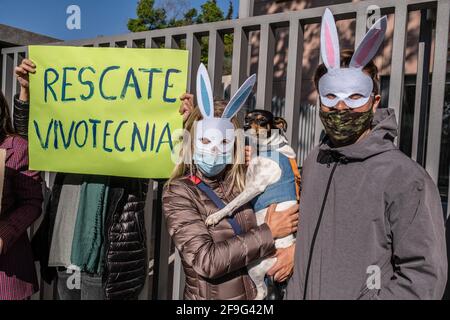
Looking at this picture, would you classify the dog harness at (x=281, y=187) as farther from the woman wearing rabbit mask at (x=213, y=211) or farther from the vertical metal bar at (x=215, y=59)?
the vertical metal bar at (x=215, y=59)

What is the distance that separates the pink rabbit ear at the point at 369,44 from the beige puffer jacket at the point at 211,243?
79cm

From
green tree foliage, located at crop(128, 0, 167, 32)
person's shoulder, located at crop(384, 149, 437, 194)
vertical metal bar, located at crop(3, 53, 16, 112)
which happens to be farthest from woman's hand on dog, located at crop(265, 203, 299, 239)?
A: green tree foliage, located at crop(128, 0, 167, 32)

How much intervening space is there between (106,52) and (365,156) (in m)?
1.66

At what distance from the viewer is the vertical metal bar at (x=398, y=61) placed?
2.04m

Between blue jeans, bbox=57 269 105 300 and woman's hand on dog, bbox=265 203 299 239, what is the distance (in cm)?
119

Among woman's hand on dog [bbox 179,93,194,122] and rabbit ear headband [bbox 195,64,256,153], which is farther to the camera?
woman's hand on dog [bbox 179,93,194,122]

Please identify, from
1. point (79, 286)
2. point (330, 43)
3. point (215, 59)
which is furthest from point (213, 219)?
point (215, 59)

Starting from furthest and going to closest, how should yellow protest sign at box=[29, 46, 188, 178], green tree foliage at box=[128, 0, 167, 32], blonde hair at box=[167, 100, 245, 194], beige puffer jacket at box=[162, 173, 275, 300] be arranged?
green tree foliage at box=[128, 0, 167, 32]
yellow protest sign at box=[29, 46, 188, 178]
blonde hair at box=[167, 100, 245, 194]
beige puffer jacket at box=[162, 173, 275, 300]

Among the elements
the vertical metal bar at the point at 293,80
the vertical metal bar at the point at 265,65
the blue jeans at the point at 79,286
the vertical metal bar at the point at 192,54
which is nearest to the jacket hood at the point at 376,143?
the vertical metal bar at the point at 293,80

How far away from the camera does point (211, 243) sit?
1750 millimetres

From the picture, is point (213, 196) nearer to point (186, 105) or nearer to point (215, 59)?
point (186, 105)

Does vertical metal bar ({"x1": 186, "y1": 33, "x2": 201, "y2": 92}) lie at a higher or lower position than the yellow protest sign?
higher

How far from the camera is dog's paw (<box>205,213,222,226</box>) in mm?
1791

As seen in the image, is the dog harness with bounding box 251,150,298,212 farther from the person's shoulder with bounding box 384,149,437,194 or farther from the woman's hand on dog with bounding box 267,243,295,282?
the person's shoulder with bounding box 384,149,437,194
